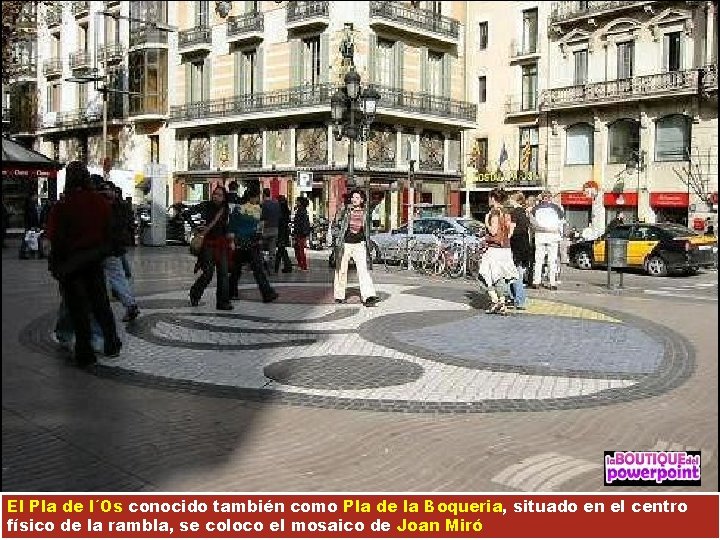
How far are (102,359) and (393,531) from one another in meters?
5.11

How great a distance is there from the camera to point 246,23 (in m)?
38.1

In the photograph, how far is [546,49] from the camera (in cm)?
1148

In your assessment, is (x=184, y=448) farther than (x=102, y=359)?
No

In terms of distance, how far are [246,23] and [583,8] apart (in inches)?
1109

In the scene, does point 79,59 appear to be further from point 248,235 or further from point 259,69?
point 248,235

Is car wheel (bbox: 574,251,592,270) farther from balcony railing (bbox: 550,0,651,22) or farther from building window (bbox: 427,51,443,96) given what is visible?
building window (bbox: 427,51,443,96)

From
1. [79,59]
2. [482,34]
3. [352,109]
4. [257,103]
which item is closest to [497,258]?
[482,34]

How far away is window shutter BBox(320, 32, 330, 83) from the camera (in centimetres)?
3459

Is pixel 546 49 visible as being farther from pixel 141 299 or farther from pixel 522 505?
pixel 522 505

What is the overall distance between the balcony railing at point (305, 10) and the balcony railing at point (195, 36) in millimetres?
5627

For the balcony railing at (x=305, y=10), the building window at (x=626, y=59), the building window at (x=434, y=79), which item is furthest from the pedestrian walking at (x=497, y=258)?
the balcony railing at (x=305, y=10)

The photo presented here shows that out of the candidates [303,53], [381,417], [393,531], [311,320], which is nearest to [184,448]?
[381,417]

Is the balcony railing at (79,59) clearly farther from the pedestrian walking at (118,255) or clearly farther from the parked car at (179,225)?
the pedestrian walking at (118,255)

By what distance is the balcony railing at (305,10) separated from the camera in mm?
34094
